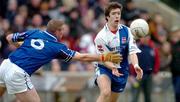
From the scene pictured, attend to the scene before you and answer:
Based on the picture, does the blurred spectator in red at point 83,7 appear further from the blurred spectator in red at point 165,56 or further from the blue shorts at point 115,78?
the blue shorts at point 115,78

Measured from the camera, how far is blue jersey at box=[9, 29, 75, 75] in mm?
14219

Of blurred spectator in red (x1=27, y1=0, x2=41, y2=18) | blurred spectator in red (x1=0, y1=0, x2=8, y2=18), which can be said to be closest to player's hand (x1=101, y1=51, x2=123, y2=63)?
blurred spectator in red (x1=27, y1=0, x2=41, y2=18)

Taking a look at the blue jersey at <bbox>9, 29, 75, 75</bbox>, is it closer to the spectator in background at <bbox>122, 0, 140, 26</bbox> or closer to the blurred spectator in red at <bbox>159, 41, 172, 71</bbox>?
the blurred spectator in red at <bbox>159, 41, 172, 71</bbox>

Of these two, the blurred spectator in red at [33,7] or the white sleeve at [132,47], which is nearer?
the white sleeve at [132,47]

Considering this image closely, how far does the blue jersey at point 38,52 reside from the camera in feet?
46.6

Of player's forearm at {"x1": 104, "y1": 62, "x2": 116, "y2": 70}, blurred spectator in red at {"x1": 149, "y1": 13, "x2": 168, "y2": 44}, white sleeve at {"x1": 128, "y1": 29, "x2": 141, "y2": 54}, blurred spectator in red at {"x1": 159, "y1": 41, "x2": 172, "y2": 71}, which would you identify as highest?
white sleeve at {"x1": 128, "y1": 29, "x2": 141, "y2": 54}

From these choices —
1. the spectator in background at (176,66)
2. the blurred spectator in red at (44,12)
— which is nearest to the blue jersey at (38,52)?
the spectator in background at (176,66)

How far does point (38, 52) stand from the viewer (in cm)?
1427

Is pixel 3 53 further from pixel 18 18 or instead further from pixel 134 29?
pixel 134 29

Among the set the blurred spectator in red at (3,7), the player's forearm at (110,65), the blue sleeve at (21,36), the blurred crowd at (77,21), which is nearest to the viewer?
the blue sleeve at (21,36)

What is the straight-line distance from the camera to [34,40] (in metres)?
14.3

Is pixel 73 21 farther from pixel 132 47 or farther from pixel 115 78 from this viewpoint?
pixel 132 47

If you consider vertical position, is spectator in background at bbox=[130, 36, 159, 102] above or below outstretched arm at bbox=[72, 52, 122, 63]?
below

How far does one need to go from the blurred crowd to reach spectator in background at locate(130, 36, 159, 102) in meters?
0.56
